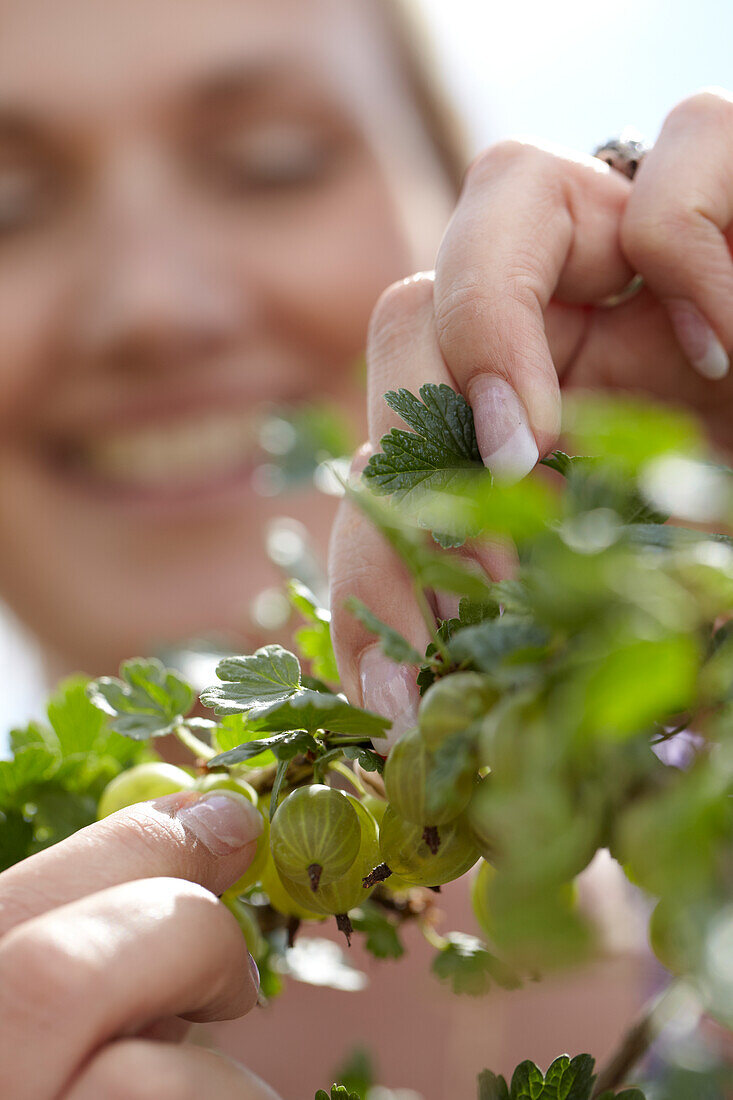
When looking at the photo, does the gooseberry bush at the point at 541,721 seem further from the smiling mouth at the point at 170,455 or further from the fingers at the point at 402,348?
the smiling mouth at the point at 170,455

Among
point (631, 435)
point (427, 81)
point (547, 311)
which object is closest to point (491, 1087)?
point (631, 435)

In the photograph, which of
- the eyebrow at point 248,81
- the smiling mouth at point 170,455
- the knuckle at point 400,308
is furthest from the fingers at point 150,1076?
the eyebrow at point 248,81

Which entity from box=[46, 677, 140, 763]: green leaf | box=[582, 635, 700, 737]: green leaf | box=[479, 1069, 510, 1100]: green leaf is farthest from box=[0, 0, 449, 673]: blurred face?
box=[582, 635, 700, 737]: green leaf

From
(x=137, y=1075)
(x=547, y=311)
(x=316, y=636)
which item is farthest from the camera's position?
(x=547, y=311)

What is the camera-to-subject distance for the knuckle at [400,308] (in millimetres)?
548

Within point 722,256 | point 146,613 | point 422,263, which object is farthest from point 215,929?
point 422,263

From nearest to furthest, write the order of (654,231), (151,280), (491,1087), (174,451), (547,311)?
(491,1087)
(654,231)
(547,311)
(151,280)
(174,451)

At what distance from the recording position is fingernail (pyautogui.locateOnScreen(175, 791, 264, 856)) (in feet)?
1.17

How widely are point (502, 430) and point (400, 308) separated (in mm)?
189

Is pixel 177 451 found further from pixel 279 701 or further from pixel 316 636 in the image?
pixel 279 701

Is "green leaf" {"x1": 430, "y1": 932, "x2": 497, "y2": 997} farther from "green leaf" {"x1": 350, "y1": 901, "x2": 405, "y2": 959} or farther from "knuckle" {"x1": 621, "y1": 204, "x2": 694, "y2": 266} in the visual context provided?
"knuckle" {"x1": 621, "y1": 204, "x2": 694, "y2": 266}

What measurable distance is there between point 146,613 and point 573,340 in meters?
1.28

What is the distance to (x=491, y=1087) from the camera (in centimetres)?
38

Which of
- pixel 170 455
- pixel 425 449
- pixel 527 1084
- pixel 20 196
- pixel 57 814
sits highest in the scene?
pixel 20 196
